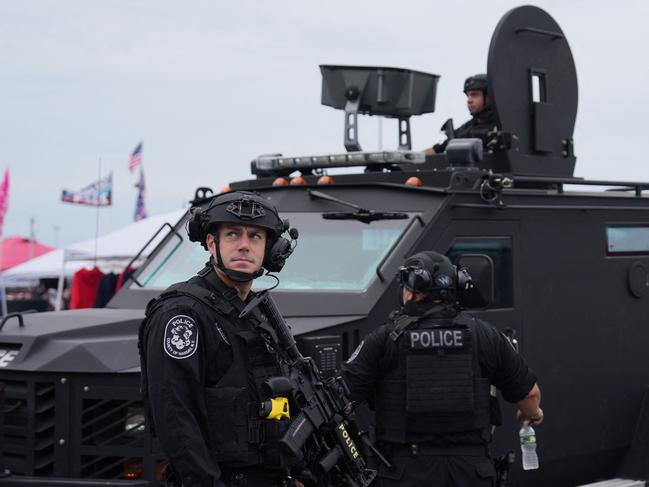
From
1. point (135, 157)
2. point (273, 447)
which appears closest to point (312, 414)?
point (273, 447)

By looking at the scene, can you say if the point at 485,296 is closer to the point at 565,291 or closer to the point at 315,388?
the point at 565,291

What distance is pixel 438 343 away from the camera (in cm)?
427

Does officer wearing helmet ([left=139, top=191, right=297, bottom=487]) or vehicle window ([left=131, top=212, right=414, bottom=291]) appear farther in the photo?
vehicle window ([left=131, top=212, right=414, bottom=291])

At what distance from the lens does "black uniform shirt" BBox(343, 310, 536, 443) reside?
171 inches


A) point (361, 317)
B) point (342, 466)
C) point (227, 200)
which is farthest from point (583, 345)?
point (227, 200)

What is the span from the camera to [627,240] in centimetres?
625

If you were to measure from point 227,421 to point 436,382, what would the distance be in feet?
3.97

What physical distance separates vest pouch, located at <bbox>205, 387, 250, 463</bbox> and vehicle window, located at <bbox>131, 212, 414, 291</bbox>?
1.89m

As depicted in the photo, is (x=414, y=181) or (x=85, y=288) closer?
(x=414, y=181)

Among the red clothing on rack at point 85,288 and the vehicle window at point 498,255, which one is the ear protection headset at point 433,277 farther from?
the red clothing on rack at point 85,288

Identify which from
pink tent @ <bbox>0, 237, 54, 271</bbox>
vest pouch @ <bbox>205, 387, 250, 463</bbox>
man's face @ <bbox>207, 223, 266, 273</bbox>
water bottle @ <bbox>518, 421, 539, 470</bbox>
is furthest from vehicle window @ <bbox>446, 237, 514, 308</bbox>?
pink tent @ <bbox>0, 237, 54, 271</bbox>

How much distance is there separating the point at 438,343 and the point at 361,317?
2.41 feet

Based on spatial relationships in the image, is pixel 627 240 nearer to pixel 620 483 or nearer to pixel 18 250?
pixel 620 483

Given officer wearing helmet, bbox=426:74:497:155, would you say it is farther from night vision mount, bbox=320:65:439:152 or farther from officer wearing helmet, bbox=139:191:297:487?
officer wearing helmet, bbox=139:191:297:487
